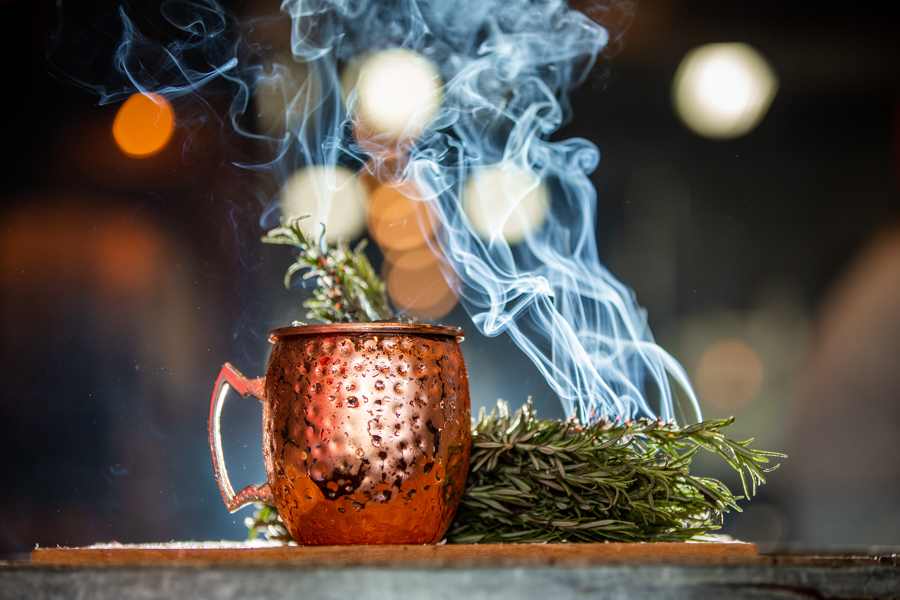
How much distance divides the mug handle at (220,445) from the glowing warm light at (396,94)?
1.73ft

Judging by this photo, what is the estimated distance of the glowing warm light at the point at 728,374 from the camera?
3.54 feet

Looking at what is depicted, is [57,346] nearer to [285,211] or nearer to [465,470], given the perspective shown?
[285,211]

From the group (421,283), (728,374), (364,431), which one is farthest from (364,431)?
(728,374)

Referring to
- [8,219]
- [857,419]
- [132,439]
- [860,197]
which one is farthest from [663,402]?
[8,219]

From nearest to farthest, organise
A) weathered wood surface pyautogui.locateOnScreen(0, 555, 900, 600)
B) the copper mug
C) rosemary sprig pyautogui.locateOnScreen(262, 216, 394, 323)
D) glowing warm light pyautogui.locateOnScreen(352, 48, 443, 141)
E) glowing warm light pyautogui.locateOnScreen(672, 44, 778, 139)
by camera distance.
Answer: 1. weathered wood surface pyautogui.locateOnScreen(0, 555, 900, 600)
2. the copper mug
3. rosemary sprig pyautogui.locateOnScreen(262, 216, 394, 323)
4. glowing warm light pyautogui.locateOnScreen(352, 48, 443, 141)
5. glowing warm light pyautogui.locateOnScreen(672, 44, 778, 139)

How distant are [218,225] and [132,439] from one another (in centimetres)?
35

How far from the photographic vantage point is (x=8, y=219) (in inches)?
34.9

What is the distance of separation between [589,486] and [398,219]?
0.60 meters

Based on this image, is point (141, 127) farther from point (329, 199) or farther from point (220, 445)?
point (220, 445)

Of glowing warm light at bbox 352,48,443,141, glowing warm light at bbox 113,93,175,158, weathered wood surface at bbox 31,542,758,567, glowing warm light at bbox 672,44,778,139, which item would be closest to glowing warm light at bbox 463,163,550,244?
glowing warm light at bbox 352,48,443,141

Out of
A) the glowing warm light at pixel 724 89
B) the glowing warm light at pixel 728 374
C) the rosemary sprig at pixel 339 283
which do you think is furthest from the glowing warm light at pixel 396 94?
the glowing warm light at pixel 728 374

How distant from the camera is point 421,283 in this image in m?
0.96

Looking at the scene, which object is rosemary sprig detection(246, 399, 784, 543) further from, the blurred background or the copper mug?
the blurred background

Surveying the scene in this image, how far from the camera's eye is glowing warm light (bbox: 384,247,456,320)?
95cm
